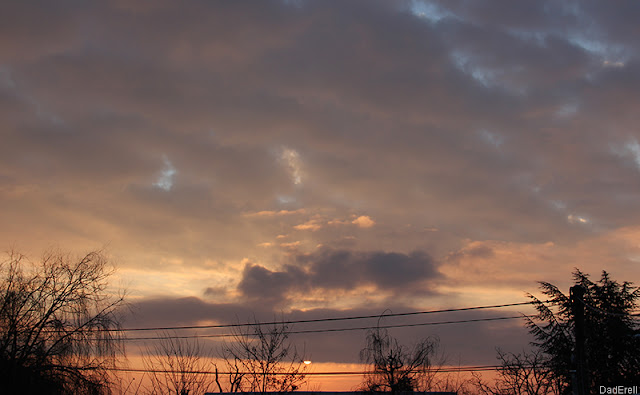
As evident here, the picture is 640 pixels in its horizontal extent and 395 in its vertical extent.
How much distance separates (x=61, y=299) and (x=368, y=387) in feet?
74.2

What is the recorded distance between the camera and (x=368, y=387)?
136ft

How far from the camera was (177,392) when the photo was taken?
35.5 metres

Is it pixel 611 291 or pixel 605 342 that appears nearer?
pixel 605 342

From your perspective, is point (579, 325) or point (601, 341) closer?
point (579, 325)

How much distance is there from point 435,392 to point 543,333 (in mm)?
11517

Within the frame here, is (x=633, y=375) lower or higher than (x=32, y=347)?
lower

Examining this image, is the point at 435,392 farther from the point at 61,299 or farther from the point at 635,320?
the point at 61,299

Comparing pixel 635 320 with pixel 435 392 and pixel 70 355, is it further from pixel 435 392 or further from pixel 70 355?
pixel 70 355

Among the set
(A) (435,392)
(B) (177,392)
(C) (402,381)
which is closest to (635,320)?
(A) (435,392)

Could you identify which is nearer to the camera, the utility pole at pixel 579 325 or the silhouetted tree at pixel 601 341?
the utility pole at pixel 579 325

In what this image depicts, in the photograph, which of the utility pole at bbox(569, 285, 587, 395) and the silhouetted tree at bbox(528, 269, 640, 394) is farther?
the silhouetted tree at bbox(528, 269, 640, 394)

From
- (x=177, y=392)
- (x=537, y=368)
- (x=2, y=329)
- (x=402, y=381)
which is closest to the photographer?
(x=2, y=329)

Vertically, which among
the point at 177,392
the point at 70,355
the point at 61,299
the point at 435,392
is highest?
the point at 61,299

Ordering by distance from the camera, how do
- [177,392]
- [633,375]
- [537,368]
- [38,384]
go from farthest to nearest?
1. [537,368]
2. [633,375]
3. [177,392]
4. [38,384]
